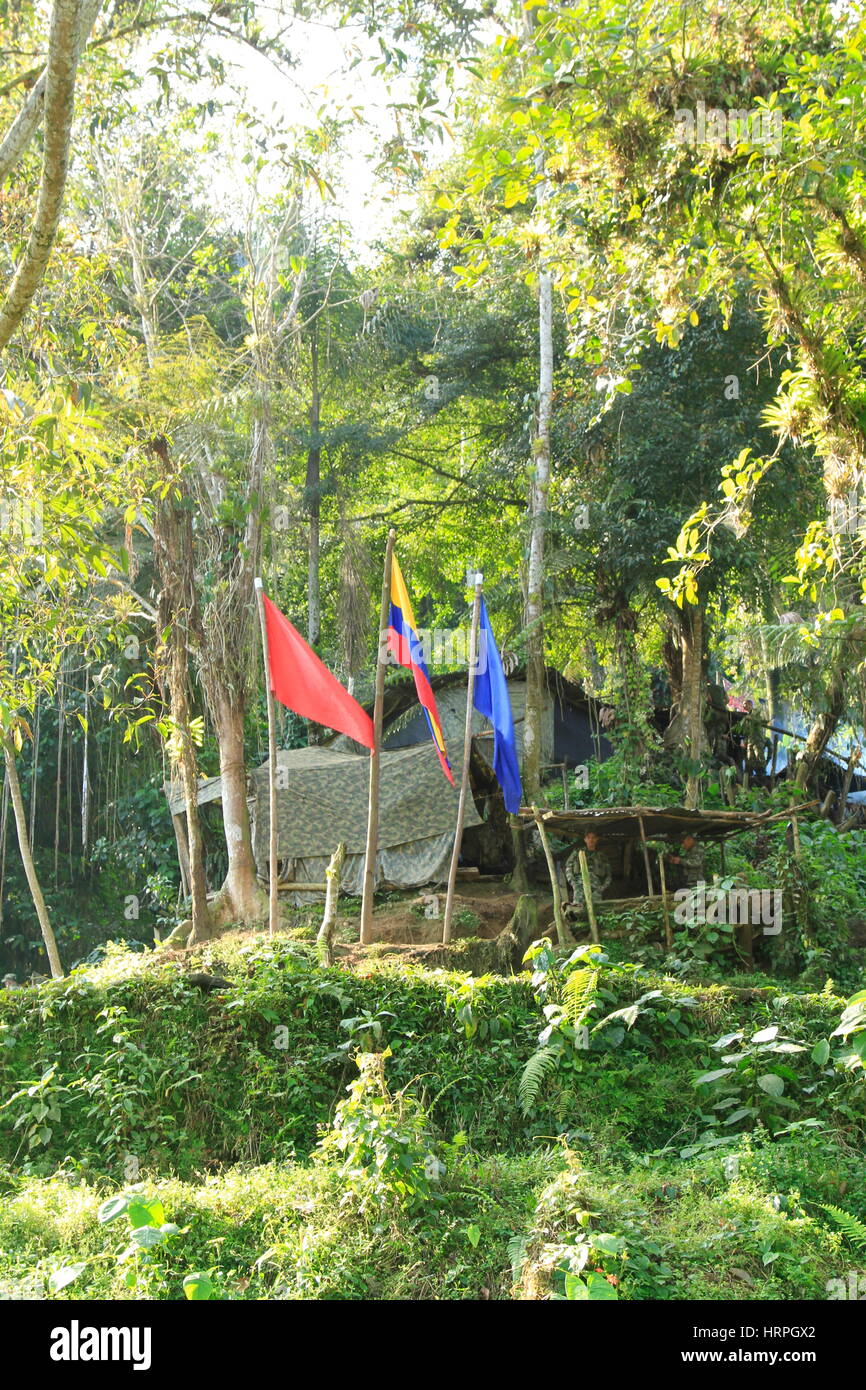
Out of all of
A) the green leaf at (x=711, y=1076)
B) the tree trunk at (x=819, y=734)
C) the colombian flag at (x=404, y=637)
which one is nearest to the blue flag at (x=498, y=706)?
the colombian flag at (x=404, y=637)

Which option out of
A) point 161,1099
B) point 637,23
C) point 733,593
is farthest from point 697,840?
point 637,23

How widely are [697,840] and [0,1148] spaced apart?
264 inches

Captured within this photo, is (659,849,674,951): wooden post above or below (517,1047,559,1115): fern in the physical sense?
above

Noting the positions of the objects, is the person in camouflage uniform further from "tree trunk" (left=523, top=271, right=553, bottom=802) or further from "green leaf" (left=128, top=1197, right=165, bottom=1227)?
"green leaf" (left=128, top=1197, right=165, bottom=1227)

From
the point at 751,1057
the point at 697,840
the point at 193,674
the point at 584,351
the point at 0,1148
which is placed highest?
the point at 584,351

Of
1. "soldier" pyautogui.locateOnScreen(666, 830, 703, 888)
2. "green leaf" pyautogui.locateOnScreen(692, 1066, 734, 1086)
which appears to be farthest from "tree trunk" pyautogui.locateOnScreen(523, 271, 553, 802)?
"green leaf" pyautogui.locateOnScreen(692, 1066, 734, 1086)

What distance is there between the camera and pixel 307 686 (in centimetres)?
954

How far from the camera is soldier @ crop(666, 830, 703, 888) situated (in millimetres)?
11102

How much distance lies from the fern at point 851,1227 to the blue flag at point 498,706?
5.33 metres

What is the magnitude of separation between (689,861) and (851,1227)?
21.0ft

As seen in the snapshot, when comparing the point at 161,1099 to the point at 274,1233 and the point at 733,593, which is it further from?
the point at 733,593

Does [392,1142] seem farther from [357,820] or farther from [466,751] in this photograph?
[357,820]

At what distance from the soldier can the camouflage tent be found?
2167 mm

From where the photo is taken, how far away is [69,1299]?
15.5ft
